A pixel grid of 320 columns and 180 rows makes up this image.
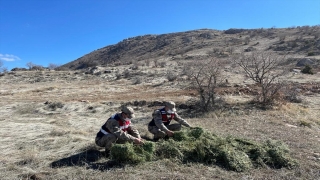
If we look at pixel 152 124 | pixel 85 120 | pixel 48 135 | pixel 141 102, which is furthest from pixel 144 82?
pixel 152 124

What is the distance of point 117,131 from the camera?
523 centimetres

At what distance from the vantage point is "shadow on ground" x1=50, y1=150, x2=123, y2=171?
16.2 feet

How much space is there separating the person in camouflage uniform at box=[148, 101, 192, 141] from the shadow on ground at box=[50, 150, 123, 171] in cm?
124

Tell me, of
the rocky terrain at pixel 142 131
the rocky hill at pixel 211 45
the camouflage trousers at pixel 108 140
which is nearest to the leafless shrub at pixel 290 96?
the rocky terrain at pixel 142 131

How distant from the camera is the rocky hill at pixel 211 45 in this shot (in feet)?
118

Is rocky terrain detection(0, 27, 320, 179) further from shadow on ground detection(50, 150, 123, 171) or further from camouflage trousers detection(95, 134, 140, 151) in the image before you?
camouflage trousers detection(95, 134, 140, 151)

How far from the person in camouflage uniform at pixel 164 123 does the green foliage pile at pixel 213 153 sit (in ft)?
1.41

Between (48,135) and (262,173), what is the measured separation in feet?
19.0

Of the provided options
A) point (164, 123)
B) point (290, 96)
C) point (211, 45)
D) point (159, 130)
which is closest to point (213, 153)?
point (159, 130)

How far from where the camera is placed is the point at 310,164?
5.09 metres

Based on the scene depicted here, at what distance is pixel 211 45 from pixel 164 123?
44.0 metres

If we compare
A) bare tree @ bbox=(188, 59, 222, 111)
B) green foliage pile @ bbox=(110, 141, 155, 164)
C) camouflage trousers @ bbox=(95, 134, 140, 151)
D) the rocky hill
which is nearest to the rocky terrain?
green foliage pile @ bbox=(110, 141, 155, 164)

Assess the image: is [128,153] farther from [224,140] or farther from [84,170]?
[224,140]

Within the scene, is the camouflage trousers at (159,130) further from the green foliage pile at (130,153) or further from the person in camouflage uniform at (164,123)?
the green foliage pile at (130,153)
